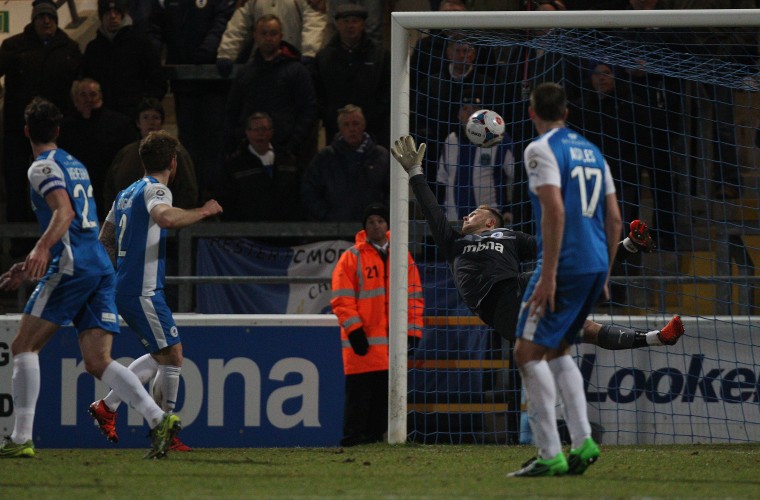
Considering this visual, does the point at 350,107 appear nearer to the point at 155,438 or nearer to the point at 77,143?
the point at 77,143

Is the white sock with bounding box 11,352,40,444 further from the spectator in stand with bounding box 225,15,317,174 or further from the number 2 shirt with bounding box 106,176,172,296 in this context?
the spectator in stand with bounding box 225,15,317,174

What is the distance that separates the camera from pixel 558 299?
21.5 feet

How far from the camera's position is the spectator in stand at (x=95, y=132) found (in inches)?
490

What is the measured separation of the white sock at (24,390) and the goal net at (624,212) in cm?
269

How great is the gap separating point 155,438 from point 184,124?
601 cm

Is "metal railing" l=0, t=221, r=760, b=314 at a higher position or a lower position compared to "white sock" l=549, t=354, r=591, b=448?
higher

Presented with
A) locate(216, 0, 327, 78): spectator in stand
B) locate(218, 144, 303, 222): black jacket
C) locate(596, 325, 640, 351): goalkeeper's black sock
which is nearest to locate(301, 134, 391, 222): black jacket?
locate(218, 144, 303, 222): black jacket

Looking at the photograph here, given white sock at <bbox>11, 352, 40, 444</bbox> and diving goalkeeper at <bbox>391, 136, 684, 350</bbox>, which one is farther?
diving goalkeeper at <bbox>391, 136, 684, 350</bbox>

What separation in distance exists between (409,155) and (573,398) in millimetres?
2691

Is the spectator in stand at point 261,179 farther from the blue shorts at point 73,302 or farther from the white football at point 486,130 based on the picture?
the blue shorts at point 73,302

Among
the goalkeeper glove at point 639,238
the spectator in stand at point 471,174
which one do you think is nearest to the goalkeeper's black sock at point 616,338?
the goalkeeper glove at point 639,238

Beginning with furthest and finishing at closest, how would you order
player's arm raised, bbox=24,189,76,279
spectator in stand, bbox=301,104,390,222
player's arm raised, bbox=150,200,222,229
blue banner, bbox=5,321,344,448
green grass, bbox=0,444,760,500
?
1. spectator in stand, bbox=301,104,390,222
2. blue banner, bbox=5,321,344,448
3. player's arm raised, bbox=150,200,222,229
4. player's arm raised, bbox=24,189,76,279
5. green grass, bbox=0,444,760,500

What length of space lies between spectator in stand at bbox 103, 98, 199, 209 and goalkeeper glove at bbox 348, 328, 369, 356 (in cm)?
264

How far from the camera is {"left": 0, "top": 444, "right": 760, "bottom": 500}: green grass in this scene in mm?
6109
